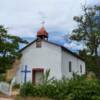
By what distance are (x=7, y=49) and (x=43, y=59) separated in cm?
419

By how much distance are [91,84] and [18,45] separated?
16014mm

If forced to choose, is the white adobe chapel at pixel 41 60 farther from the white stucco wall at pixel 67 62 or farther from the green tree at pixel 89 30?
the green tree at pixel 89 30

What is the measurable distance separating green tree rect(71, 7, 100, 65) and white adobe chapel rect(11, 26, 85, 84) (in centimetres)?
1700

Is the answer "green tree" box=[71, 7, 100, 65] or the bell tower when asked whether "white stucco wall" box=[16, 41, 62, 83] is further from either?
"green tree" box=[71, 7, 100, 65]

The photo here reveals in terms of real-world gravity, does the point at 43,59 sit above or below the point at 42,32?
below

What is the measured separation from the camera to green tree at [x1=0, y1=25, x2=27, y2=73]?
117 ft

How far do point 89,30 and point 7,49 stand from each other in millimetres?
22831

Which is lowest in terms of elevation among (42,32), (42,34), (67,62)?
(67,62)

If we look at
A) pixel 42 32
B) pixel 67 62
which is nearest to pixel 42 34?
pixel 42 32

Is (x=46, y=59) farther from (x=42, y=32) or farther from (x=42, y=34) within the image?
(x=42, y=32)

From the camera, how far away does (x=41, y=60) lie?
37.0 meters

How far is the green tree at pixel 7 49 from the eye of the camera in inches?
1399

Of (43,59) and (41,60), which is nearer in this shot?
(43,59)

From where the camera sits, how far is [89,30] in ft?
181
